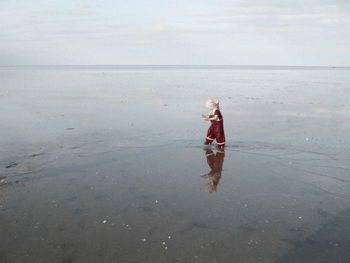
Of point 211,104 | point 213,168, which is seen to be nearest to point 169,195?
point 213,168

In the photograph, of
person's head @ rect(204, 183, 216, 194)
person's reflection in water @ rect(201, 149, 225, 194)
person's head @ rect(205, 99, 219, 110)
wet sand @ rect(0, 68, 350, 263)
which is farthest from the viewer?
person's head @ rect(205, 99, 219, 110)

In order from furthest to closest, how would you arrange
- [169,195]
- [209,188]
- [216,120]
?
[216,120], [209,188], [169,195]

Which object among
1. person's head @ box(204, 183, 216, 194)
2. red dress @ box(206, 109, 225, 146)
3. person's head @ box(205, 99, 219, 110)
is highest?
person's head @ box(205, 99, 219, 110)

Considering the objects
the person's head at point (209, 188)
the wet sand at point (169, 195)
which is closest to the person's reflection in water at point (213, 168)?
the person's head at point (209, 188)

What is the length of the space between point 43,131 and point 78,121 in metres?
2.95

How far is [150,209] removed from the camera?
26.8 ft

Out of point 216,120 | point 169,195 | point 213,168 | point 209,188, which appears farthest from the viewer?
point 216,120

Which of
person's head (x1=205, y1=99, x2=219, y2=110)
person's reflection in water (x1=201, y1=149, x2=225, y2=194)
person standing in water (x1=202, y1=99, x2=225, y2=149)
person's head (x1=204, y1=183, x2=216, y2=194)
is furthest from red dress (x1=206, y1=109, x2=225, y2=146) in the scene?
person's head (x1=204, y1=183, x2=216, y2=194)

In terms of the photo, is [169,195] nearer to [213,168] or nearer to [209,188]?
[209,188]

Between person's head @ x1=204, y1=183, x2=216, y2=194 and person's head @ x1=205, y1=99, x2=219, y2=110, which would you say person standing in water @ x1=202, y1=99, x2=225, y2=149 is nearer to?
person's head @ x1=205, y1=99, x2=219, y2=110

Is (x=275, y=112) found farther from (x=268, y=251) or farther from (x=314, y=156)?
(x=268, y=251)

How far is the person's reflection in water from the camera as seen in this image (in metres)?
9.62

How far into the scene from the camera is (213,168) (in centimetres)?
1105

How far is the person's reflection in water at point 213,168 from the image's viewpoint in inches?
379
